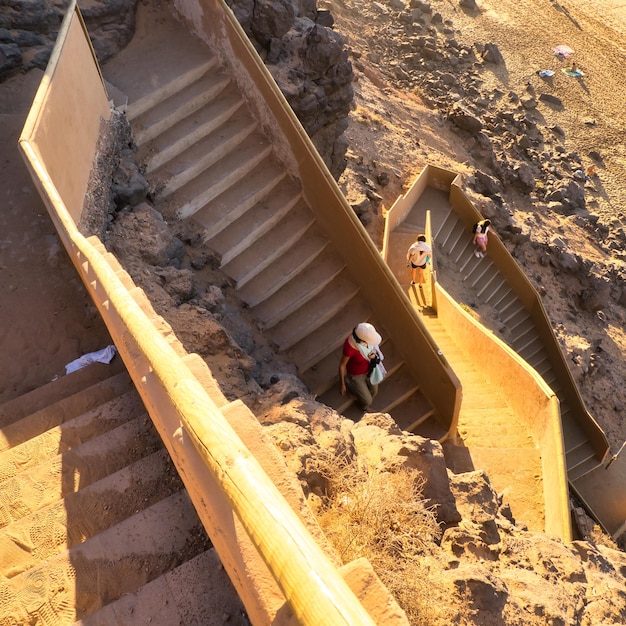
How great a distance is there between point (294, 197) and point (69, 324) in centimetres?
329

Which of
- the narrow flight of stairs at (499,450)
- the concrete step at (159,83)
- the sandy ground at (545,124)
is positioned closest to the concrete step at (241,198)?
the concrete step at (159,83)

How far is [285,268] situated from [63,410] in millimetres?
3339

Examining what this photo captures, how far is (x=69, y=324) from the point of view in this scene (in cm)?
490

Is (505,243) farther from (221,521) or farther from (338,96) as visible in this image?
(221,521)

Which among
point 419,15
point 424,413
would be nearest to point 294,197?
point 424,413

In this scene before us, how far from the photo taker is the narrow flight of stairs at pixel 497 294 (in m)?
12.0

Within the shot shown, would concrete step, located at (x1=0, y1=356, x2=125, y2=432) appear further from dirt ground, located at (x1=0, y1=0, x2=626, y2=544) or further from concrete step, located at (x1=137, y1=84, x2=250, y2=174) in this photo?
concrete step, located at (x1=137, y1=84, x2=250, y2=174)

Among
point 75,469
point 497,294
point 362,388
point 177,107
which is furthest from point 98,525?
point 497,294

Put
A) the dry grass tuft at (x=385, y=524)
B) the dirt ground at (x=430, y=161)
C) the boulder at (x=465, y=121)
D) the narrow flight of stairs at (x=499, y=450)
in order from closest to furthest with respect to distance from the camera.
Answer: the dry grass tuft at (x=385, y=524) → the dirt ground at (x=430, y=161) → the narrow flight of stairs at (x=499, y=450) → the boulder at (x=465, y=121)

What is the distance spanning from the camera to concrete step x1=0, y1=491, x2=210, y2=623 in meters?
2.76

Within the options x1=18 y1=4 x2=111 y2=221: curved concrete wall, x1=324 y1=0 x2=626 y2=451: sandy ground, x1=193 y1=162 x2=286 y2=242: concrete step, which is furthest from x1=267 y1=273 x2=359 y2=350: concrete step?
x1=324 y1=0 x2=626 y2=451: sandy ground

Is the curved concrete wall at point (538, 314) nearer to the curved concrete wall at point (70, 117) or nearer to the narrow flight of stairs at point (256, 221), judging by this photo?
the narrow flight of stairs at point (256, 221)

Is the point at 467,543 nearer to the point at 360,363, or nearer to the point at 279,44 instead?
the point at 360,363

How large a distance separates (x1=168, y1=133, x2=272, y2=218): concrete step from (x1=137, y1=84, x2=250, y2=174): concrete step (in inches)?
14.5
